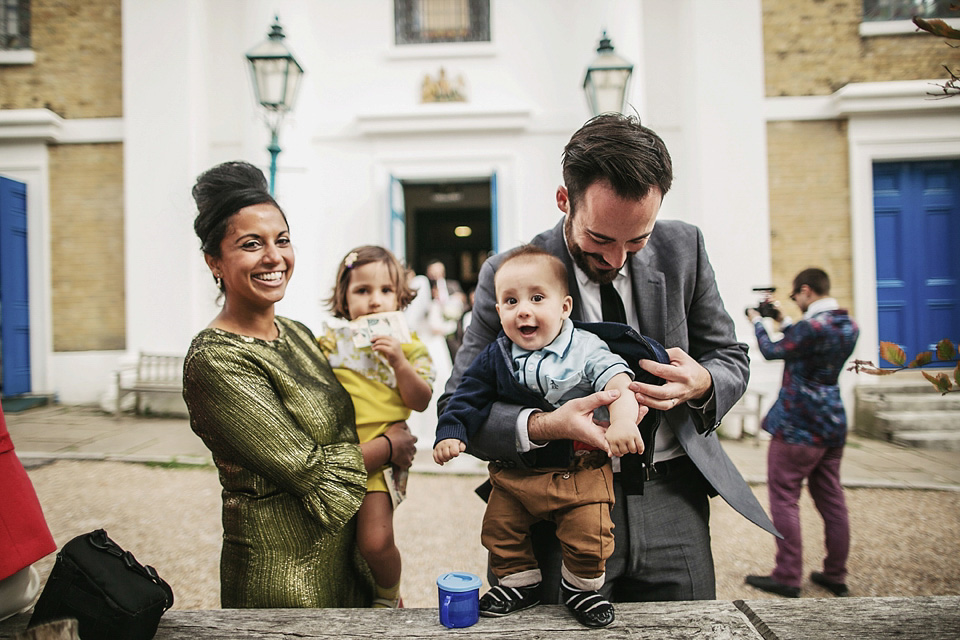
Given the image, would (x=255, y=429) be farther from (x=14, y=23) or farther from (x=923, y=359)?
(x=14, y=23)

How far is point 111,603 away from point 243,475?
0.36 m

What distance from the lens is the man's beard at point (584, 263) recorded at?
4.49ft

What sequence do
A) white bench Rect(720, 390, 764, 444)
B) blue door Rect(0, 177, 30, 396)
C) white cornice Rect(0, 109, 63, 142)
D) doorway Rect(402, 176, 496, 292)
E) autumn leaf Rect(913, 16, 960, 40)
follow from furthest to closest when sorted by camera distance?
doorway Rect(402, 176, 496, 292) < white bench Rect(720, 390, 764, 444) < white cornice Rect(0, 109, 63, 142) < blue door Rect(0, 177, 30, 396) < autumn leaf Rect(913, 16, 960, 40)

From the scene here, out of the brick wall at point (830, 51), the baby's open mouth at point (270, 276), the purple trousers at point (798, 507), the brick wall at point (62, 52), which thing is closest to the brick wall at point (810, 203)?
the brick wall at point (830, 51)

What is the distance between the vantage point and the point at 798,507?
9.75 ft

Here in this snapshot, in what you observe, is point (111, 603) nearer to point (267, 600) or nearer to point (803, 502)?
point (267, 600)

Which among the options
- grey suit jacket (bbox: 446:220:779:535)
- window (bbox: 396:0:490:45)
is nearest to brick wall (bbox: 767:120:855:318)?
window (bbox: 396:0:490:45)

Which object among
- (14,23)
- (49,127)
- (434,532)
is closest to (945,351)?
(434,532)

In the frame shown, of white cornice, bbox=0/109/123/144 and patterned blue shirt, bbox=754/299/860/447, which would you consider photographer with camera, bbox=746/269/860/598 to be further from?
white cornice, bbox=0/109/123/144

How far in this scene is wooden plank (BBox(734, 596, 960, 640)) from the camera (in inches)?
46.4

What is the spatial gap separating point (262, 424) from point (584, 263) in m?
0.93

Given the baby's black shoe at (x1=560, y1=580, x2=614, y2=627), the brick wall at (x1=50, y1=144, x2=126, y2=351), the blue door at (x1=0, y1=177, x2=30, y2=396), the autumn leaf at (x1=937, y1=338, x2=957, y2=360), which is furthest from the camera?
the brick wall at (x1=50, y1=144, x2=126, y2=351)

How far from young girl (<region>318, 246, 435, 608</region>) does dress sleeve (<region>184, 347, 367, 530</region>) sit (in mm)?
351

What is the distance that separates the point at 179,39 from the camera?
4797 mm
